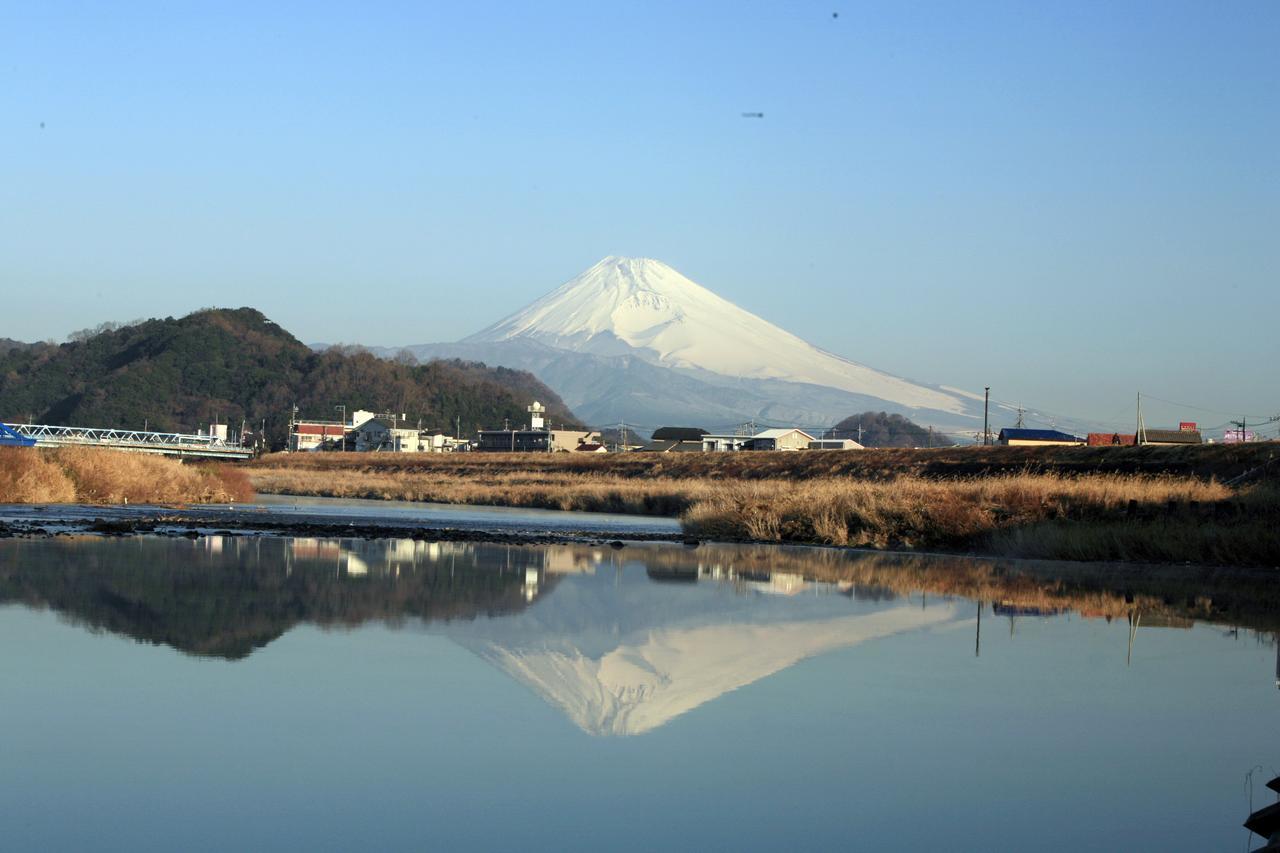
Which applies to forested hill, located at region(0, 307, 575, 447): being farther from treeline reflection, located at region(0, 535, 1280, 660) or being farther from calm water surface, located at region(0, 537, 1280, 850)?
calm water surface, located at region(0, 537, 1280, 850)

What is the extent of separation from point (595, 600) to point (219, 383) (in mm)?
162530

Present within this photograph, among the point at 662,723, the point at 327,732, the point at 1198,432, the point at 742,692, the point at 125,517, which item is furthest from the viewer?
the point at 1198,432

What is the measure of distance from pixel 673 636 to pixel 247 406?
16471 centimetres

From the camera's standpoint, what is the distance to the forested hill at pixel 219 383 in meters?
164

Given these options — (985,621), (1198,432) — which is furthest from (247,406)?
(985,621)

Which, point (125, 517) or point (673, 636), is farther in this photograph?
point (125, 517)

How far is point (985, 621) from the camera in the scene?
14742 millimetres

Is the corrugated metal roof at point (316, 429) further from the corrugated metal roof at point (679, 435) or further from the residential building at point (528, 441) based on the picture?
the corrugated metal roof at point (679, 435)

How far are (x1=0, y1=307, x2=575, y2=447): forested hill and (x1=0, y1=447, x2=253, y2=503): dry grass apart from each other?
385 feet

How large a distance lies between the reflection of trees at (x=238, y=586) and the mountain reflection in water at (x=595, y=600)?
35 mm

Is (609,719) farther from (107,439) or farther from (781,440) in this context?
(781,440)

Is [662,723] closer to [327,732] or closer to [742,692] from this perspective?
[742,692]

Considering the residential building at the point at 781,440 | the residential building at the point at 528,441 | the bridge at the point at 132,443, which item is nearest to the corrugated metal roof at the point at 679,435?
the residential building at the point at 781,440

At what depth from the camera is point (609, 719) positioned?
8.94 metres
